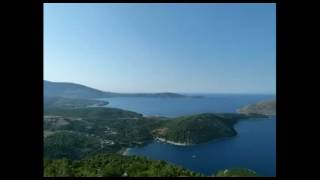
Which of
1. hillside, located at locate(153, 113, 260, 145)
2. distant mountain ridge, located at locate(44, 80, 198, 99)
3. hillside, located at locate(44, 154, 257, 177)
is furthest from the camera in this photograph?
distant mountain ridge, located at locate(44, 80, 198, 99)

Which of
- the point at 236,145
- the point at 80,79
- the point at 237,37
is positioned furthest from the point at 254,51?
the point at 80,79

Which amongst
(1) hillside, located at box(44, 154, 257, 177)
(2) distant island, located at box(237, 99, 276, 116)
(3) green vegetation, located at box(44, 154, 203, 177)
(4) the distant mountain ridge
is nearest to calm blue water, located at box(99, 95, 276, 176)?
(2) distant island, located at box(237, 99, 276, 116)

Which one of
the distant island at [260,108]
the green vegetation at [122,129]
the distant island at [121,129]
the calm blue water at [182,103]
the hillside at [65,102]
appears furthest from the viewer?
the calm blue water at [182,103]

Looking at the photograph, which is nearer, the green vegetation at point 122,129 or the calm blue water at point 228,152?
the calm blue water at point 228,152

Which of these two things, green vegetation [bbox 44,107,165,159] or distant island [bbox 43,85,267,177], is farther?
distant island [bbox 43,85,267,177]

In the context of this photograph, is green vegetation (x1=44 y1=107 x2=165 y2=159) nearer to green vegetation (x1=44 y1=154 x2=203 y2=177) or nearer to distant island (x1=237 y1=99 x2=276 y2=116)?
distant island (x1=237 y1=99 x2=276 y2=116)

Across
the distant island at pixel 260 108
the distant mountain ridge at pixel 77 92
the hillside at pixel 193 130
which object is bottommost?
the hillside at pixel 193 130

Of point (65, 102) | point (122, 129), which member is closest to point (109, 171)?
point (122, 129)

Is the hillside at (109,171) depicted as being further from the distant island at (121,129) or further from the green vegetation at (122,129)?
the green vegetation at (122,129)

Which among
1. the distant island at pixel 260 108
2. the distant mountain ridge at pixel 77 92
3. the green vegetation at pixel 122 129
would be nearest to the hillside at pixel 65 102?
the distant mountain ridge at pixel 77 92

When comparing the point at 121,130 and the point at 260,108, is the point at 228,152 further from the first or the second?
the point at 260,108
